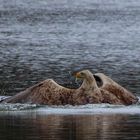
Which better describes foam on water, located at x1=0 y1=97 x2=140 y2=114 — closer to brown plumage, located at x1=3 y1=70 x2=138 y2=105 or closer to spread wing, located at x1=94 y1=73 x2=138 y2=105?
brown plumage, located at x1=3 y1=70 x2=138 y2=105

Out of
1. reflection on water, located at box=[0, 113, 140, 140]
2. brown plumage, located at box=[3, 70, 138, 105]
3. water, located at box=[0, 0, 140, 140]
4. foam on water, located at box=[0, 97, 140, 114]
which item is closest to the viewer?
reflection on water, located at box=[0, 113, 140, 140]

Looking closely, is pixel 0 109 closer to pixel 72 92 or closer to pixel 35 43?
pixel 72 92

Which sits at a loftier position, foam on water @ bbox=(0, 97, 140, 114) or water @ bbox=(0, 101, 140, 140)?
foam on water @ bbox=(0, 97, 140, 114)

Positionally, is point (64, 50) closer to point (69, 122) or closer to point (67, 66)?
point (67, 66)

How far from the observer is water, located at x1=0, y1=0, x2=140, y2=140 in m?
18.8

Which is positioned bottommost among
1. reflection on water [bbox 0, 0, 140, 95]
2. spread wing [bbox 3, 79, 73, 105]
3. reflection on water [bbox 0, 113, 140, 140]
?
reflection on water [bbox 0, 113, 140, 140]

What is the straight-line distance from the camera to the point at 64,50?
48875 millimetres

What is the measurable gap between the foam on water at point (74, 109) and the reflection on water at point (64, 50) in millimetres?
5252

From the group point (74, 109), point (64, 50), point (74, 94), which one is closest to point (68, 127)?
point (74, 109)

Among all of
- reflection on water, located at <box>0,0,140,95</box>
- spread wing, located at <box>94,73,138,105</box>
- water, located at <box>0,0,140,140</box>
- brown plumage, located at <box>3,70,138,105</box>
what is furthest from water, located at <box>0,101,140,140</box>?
reflection on water, located at <box>0,0,140,95</box>

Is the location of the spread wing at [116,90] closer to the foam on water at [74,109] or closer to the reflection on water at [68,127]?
the foam on water at [74,109]

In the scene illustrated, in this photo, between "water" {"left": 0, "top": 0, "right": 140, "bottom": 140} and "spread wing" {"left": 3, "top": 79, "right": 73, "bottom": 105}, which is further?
"spread wing" {"left": 3, "top": 79, "right": 73, "bottom": 105}

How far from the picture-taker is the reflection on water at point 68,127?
1766 cm

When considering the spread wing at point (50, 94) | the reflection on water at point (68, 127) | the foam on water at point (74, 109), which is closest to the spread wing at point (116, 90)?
the foam on water at point (74, 109)
